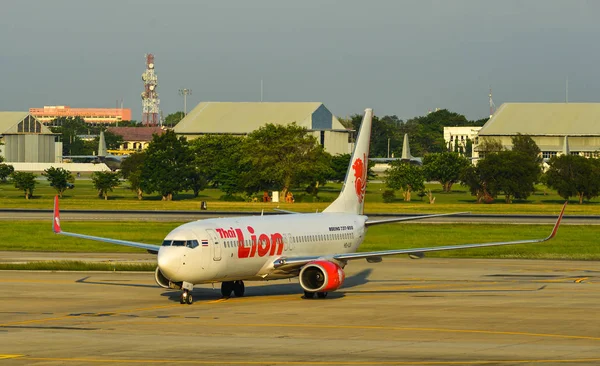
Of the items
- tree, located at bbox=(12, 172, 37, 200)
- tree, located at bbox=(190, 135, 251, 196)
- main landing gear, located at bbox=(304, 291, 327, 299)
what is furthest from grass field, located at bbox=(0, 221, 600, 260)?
tree, located at bbox=(190, 135, 251, 196)

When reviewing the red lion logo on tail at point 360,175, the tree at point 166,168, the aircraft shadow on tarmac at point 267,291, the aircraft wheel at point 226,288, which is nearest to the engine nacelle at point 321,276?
the aircraft shadow on tarmac at point 267,291

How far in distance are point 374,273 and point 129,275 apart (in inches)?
617

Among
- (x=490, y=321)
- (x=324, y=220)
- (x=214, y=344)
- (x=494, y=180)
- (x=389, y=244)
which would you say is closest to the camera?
(x=214, y=344)

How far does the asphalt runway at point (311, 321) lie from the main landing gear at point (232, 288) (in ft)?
1.63

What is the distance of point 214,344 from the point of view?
3422 centimetres

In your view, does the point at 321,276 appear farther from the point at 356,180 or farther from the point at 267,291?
the point at 356,180

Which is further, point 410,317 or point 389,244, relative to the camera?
point 389,244

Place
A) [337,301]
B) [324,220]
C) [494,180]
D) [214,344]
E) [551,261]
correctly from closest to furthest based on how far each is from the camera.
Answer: [214,344], [337,301], [324,220], [551,261], [494,180]

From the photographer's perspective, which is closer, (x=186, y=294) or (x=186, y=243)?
(x=186, y=243)

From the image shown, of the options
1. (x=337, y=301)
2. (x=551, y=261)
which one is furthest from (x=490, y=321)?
(x=551, y=261)

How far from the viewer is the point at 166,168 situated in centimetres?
16362

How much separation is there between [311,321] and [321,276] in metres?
7.97

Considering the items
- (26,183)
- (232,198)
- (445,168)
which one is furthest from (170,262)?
(445,168)

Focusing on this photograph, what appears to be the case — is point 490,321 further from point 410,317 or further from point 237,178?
point 237,178
